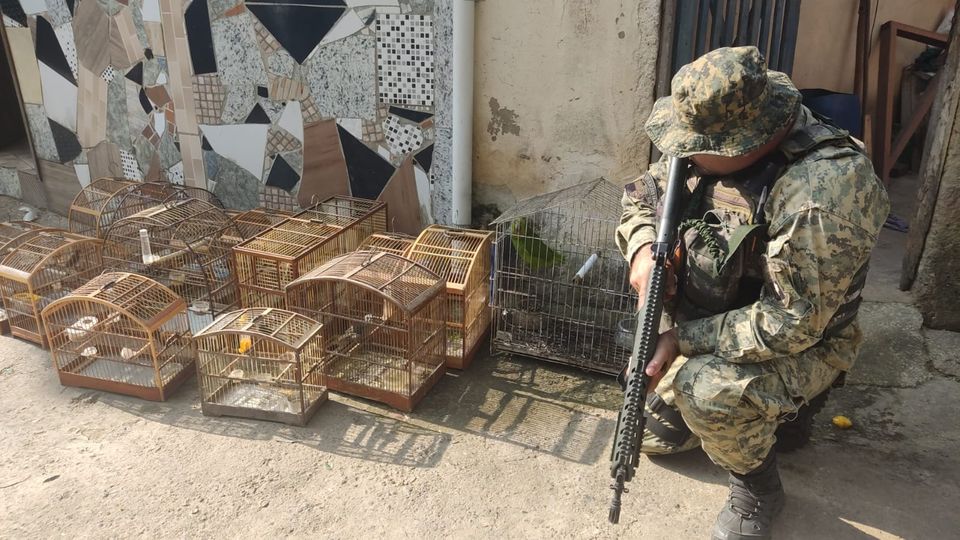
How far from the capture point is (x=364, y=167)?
5312mm

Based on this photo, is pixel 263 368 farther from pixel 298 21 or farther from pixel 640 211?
pixel 298 21

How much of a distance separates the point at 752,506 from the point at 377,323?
2.10m

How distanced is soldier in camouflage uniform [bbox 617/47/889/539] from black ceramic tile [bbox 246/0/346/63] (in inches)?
117

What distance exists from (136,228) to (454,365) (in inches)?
105

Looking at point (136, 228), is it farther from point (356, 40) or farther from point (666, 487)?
point (666, 487)

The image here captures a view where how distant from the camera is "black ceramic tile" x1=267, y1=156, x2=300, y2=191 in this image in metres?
5.61

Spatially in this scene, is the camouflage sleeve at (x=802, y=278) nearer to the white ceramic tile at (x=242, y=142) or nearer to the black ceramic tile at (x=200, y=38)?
the white ceramic tile at (x=242, y=142)

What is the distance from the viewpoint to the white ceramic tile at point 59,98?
6656mm

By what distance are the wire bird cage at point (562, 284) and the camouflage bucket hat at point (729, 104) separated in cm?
137

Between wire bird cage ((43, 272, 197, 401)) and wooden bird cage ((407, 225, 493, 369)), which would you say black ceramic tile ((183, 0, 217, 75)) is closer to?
wire bird cage ((43, 272, 197, 401))

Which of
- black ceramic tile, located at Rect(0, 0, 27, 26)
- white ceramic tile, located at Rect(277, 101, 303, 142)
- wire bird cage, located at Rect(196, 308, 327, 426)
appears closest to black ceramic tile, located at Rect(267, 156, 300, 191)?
white ceramic tile, located at Rect(277, 101, 303, 142)

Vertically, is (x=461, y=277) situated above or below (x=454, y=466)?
above

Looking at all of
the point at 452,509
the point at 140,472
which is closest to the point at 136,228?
the point at 140,472

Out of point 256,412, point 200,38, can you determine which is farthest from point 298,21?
point 256,412
